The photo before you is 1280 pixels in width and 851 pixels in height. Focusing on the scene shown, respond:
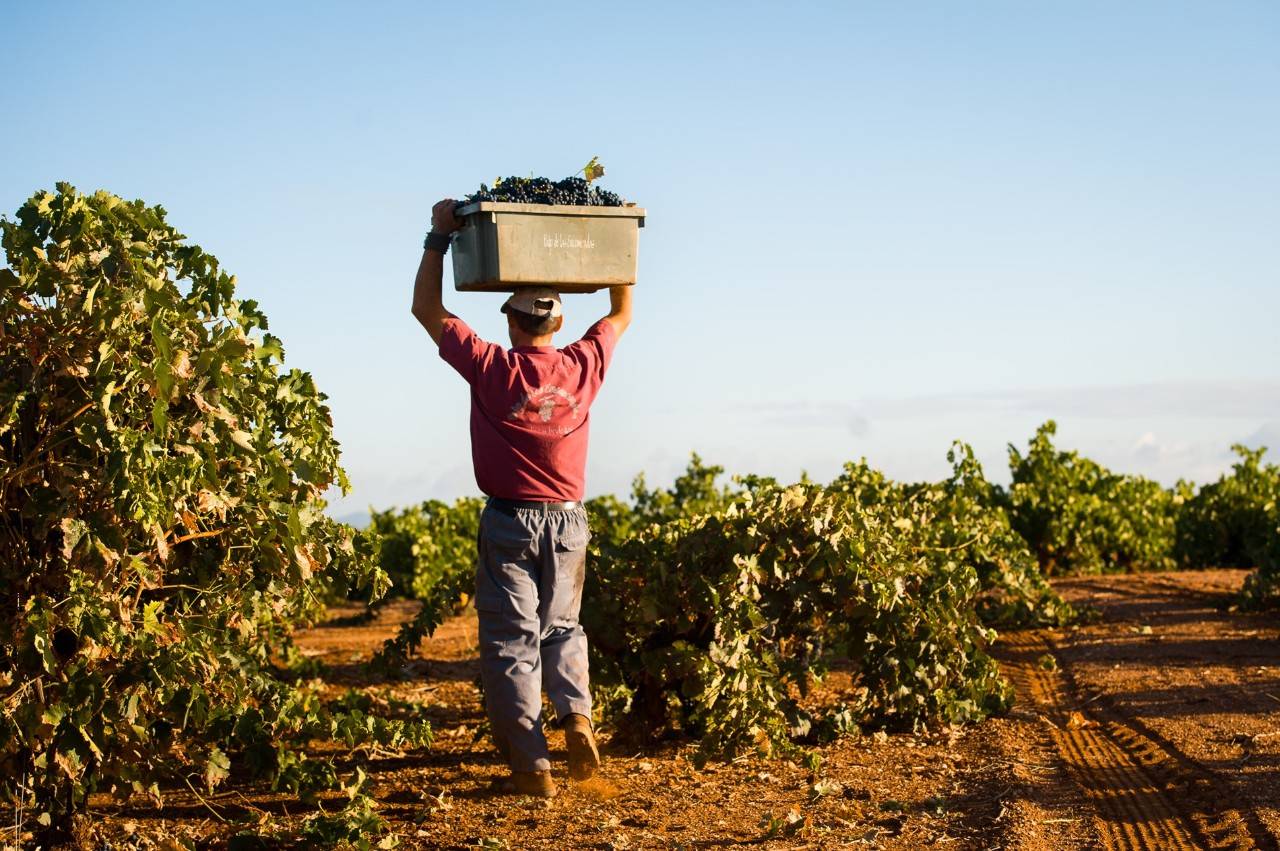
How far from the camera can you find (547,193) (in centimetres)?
532

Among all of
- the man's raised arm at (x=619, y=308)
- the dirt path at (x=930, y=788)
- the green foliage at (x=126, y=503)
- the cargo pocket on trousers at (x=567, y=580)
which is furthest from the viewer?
the man's raised arm at (x=619, y=308)

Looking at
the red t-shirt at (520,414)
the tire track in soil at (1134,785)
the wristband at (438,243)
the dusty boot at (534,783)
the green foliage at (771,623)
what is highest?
the wristband at (438,243)

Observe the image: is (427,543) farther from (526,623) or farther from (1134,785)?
(1134,785)

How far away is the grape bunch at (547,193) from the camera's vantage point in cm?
529

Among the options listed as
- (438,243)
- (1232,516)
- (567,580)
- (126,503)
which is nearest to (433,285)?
(438,243)

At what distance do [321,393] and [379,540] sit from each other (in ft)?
1.97

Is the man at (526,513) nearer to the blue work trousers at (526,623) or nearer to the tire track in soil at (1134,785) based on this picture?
the blue work trousers at (526,623)

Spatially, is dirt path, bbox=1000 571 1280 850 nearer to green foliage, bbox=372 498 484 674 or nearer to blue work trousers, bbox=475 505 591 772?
blue work trousers, bbox=475 505 591 772

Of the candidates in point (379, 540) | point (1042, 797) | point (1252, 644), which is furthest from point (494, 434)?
point (1252, 644)

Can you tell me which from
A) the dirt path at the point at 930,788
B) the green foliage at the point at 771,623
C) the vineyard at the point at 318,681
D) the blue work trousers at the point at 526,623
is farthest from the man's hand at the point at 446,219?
the dirt path at the point at 930,788

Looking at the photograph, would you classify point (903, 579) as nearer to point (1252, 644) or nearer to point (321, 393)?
point (321, 393)

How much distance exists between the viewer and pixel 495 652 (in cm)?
514

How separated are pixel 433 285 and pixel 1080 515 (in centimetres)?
960

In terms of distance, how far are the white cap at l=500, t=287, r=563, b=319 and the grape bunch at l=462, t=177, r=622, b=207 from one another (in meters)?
0.34
